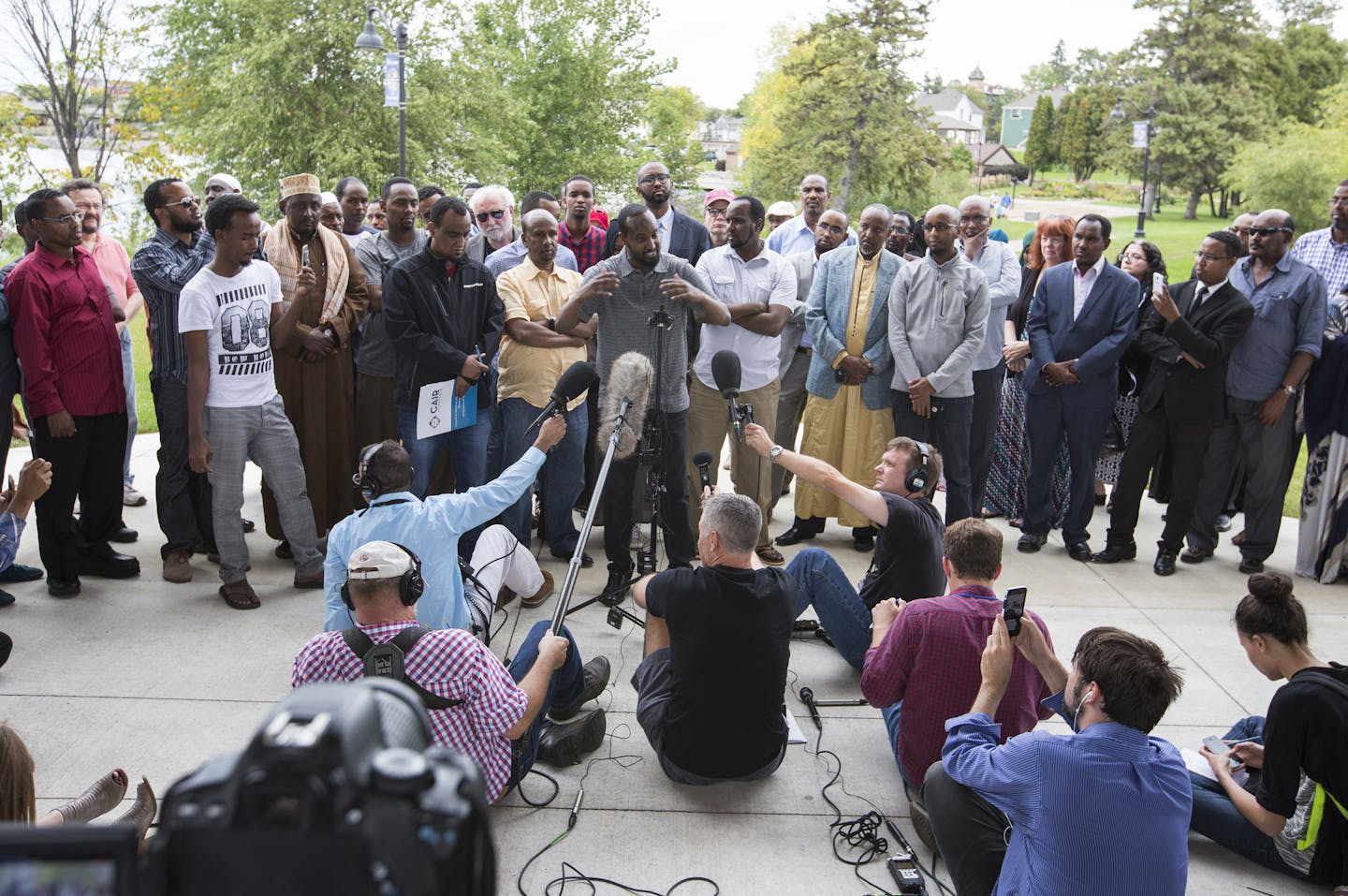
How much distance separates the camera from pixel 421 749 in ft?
3.80

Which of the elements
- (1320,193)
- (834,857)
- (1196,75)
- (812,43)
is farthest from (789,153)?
(834,857)

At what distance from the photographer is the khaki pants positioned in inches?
264

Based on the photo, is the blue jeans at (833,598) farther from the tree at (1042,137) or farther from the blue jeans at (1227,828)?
the tree at (1042,137)

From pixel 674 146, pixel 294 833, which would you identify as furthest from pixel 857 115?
pixel 294 833

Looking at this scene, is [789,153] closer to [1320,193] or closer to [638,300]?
[1320,193]

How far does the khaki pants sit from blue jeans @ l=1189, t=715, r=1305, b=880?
3251mm

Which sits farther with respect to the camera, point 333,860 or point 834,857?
point 834,857

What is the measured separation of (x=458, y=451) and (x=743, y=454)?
1.73 m

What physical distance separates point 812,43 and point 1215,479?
39.8 metres

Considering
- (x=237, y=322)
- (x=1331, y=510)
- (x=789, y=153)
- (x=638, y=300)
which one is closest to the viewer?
(x=237, y=322)

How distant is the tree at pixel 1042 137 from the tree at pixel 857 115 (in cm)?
3597

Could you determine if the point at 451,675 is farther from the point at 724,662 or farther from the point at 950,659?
the point at 950,659

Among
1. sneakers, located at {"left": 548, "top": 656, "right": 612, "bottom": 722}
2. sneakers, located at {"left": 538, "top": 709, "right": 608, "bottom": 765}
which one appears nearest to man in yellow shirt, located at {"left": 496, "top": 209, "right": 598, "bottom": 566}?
sneakers, located at {"left": 548, "top": 656, "right": 612, "bottom": 722}

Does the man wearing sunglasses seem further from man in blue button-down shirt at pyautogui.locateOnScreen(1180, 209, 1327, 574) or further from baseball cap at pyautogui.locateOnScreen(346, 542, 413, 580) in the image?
man in blue button-down shirt at pyautogui.locateOnScreen(1180, 209, 1327, 574)
